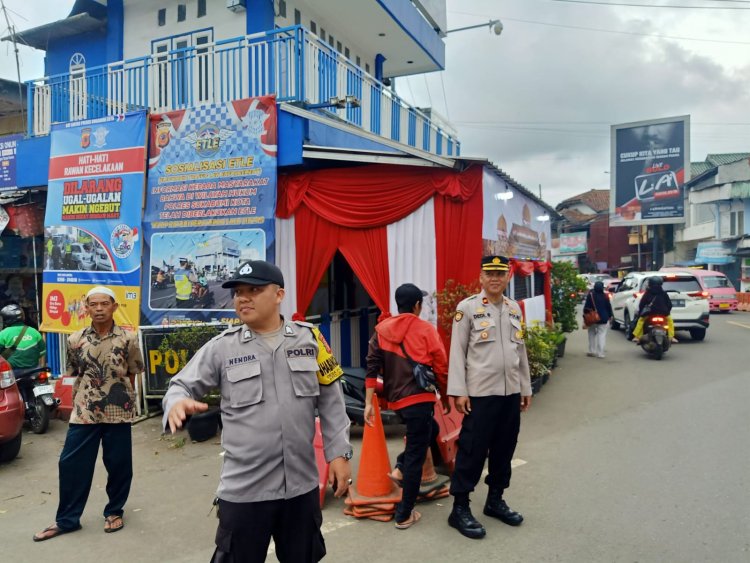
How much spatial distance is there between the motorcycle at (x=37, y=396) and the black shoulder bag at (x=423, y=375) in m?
4.80

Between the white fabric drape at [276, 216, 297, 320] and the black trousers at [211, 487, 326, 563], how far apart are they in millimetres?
5367

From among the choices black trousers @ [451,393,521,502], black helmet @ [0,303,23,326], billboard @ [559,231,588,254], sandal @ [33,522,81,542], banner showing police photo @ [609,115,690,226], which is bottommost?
sandal @ [33,522,81,542]

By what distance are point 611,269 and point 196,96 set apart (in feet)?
163

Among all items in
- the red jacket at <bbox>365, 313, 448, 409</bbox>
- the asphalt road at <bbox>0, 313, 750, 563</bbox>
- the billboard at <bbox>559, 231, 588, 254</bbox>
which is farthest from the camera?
the billboard at <bbox>559, 231, 588, 254</bbox>

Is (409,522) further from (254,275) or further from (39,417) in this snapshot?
(39,417)

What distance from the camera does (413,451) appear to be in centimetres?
417

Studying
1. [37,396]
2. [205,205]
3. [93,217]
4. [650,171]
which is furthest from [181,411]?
[650,171]

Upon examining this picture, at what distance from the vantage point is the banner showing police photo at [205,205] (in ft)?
25.1

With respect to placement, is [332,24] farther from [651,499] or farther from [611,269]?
[611,269]

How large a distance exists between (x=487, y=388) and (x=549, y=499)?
52.4 inches

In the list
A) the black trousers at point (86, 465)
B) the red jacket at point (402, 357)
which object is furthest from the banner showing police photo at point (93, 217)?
the red jacket at point (402, 357)

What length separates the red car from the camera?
5.57 metres

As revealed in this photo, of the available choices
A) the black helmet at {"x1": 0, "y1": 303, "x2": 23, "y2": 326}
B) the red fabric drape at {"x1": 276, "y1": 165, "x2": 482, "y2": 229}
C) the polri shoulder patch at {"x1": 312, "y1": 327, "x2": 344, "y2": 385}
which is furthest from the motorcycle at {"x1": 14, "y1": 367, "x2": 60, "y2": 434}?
the polri shoulder patch at {"x1": 312, "y1": 327, "x2": 344, "y2": 385}

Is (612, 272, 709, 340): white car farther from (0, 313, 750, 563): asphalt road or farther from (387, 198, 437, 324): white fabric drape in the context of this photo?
(387, 198, 437, 324): white fabric drape
